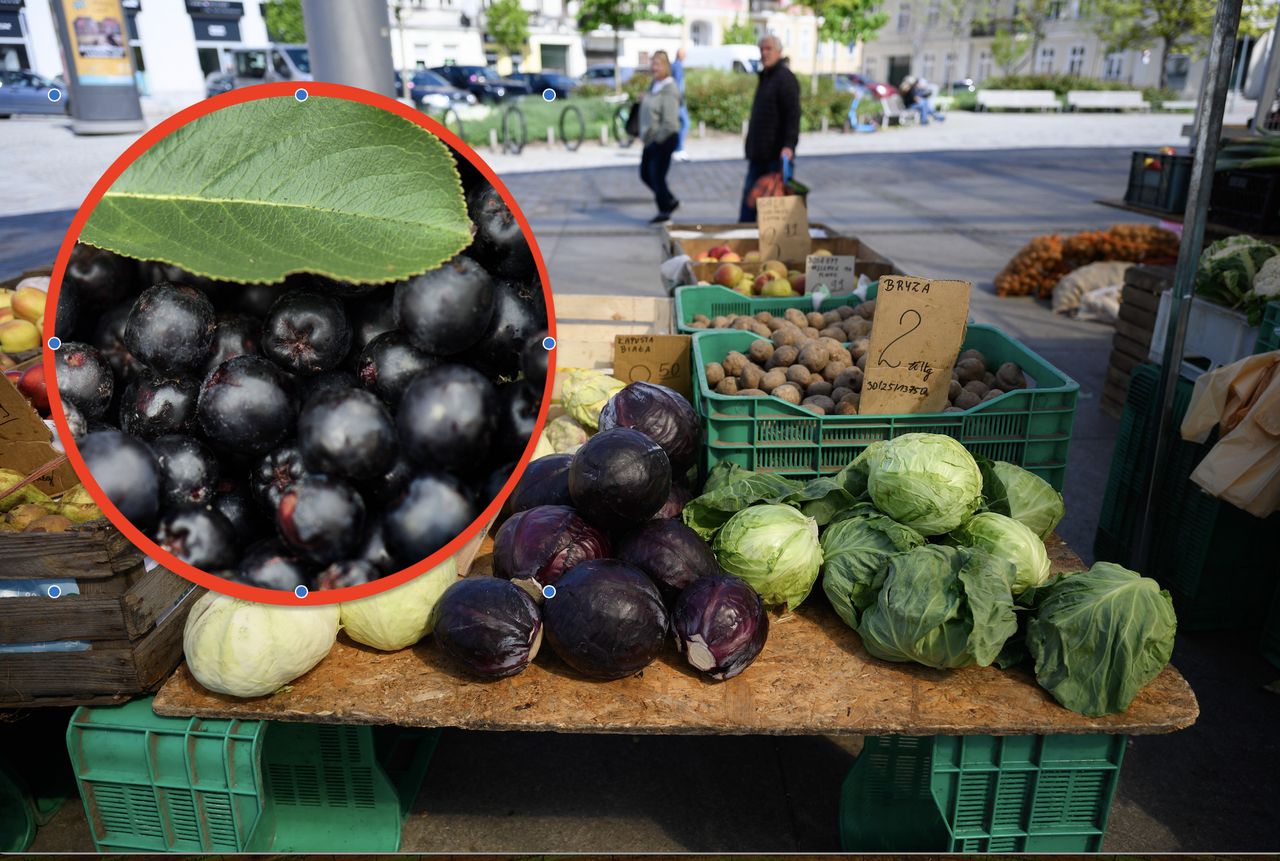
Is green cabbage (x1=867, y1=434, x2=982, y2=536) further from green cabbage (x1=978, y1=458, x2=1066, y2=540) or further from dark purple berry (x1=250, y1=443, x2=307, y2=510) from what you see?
dark purple berry (x1=250, y1=443, x2=307, y2=510)

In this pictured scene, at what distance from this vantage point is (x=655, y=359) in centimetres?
351

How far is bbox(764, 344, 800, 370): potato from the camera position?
3.46m

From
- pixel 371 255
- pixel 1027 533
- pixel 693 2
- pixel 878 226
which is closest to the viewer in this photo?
pixel 371 255

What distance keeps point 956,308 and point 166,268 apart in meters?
2.28

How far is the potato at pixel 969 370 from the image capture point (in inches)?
129

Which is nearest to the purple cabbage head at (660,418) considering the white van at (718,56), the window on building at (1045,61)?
the white van at (718,56)

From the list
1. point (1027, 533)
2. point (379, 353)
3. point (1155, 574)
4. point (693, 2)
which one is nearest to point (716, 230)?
point (1155, 574)

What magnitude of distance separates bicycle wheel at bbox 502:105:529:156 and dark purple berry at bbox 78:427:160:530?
18779 mm

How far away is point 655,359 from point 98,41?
2.80m

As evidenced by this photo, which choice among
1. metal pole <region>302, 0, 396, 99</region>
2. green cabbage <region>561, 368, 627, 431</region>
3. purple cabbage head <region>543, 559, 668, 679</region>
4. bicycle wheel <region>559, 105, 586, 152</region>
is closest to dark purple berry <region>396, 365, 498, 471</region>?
purple cabbage head <region>543, 559, 668, 679</region>

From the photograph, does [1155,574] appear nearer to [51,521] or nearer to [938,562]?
[938,562]

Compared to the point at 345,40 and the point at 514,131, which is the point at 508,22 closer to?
the point at 514,131

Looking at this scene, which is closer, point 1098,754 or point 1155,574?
point 1098,754

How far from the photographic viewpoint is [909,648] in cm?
212
